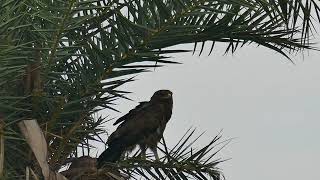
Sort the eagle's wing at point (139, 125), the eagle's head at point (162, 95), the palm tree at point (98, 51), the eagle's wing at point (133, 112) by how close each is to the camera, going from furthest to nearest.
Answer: the eagle's head at point (162, 95), the eagle's wing at point (133, 112), the eagle's wing at point (139, 125), the palm tree at point (98, 51)

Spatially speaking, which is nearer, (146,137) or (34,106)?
(34,106)

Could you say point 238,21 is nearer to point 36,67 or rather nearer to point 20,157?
point 36,67

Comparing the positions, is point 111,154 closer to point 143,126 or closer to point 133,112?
point 143,126

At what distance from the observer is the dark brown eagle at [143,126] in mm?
6289

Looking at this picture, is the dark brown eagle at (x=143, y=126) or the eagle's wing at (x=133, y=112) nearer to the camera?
the dark brown eagle at (x=143, y=126)

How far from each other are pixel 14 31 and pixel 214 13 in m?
1.40

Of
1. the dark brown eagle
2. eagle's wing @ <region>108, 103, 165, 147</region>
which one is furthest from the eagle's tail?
eagle's wing @ <region>108, 103, 165, 147</region>

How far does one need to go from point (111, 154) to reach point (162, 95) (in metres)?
1.17

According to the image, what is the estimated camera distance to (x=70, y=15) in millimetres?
5004

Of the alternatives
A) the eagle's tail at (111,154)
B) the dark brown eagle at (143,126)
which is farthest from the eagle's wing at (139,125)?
the eagle's tail at (111,154)

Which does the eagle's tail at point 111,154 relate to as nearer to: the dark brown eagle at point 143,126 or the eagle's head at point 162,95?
the dark brown eagle at point 143,126

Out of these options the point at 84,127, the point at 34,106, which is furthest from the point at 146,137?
the point at 34,106

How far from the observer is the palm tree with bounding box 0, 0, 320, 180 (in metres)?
5.12

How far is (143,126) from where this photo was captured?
6652 millimetres
